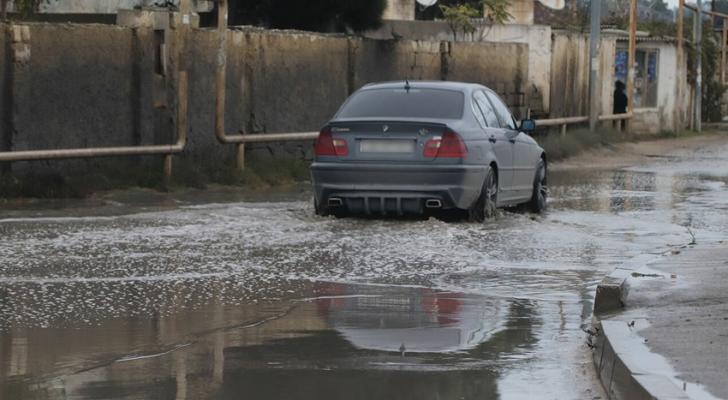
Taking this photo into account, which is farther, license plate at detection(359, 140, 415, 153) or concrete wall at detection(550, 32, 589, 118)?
concrete wall at detection(550, 32, 589, 118)

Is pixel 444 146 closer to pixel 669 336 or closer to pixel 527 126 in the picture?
pixel 527 126

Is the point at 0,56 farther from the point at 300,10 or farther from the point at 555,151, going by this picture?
the point at 555,151

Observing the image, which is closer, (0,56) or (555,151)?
(0,56)

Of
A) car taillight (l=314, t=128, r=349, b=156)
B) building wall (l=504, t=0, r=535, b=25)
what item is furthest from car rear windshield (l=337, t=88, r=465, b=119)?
building wall (l=504, t=0, r=535, b=25)

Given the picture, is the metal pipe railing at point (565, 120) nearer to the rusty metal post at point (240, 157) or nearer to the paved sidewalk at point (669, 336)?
the rusty metal post at point (240, 157)

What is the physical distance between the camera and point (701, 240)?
13.5 meters

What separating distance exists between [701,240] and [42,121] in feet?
24.7

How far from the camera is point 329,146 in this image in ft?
48.7

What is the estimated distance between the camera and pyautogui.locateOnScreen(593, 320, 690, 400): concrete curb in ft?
20.7

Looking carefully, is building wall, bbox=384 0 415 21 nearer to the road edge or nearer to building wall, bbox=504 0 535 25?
building wall, bbox=504 0 535 25

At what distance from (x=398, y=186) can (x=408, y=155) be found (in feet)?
1.03

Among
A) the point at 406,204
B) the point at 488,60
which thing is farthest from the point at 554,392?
the point at 488,60

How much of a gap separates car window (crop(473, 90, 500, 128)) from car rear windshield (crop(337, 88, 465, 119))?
417 millimetres

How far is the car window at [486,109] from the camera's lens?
51.4 ft
